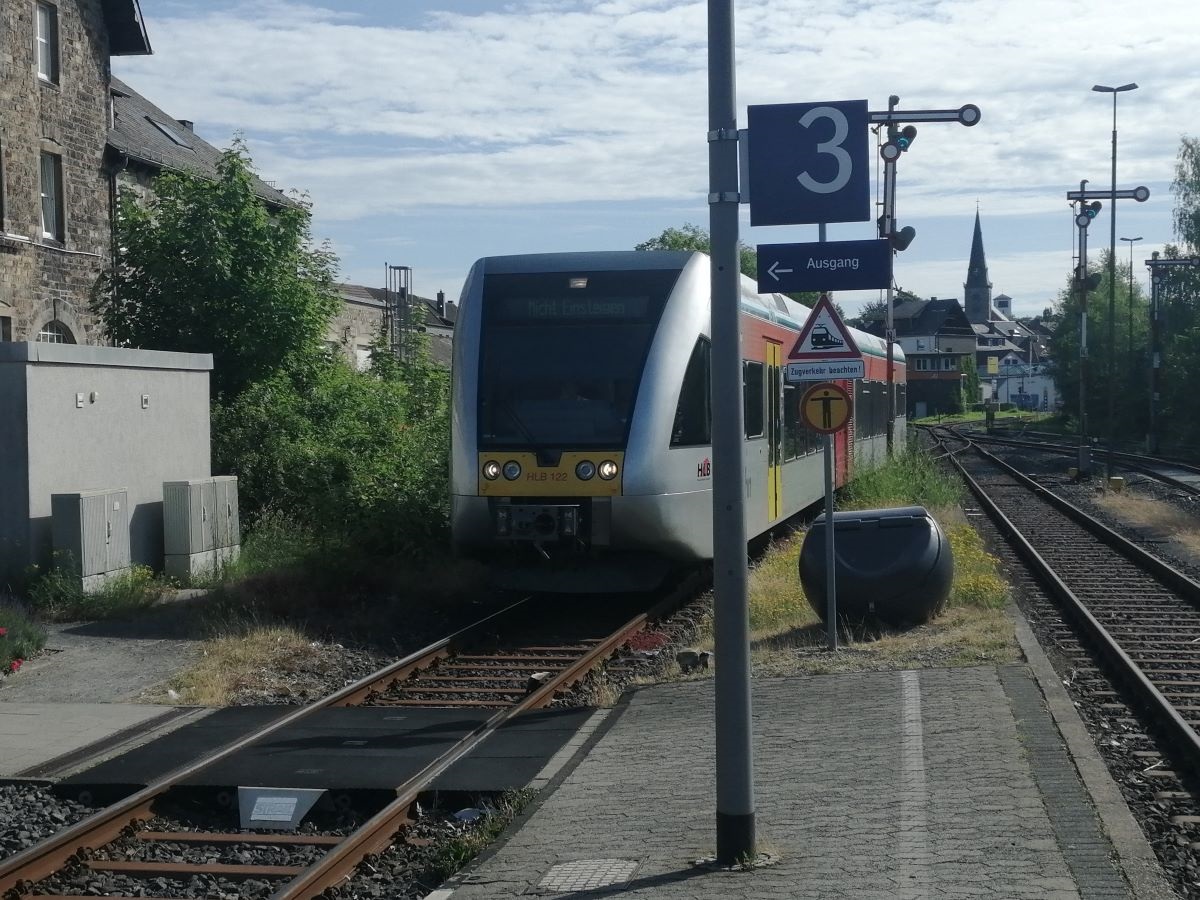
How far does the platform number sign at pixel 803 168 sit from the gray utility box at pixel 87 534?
9.36m

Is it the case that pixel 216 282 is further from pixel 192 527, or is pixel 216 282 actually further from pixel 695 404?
pixel 695 404

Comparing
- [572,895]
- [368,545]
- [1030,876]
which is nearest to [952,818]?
[1030,876]

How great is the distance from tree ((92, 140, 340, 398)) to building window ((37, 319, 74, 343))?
177 inches

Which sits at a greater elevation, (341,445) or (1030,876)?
(341,445)

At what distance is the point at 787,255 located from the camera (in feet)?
26.1

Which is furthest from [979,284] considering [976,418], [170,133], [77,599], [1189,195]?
[77,599]

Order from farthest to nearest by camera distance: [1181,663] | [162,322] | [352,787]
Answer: [162,322]
[1181,663]
[352,787]

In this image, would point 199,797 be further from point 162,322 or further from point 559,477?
point 162,322

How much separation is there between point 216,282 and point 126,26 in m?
9.61

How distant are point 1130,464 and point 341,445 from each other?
30.4 metres

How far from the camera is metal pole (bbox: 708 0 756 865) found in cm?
616

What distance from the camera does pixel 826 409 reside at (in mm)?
11453

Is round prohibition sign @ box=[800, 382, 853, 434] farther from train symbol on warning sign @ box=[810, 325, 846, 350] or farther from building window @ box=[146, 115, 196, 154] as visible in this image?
building window @ box=[146, 115, 196, 154]

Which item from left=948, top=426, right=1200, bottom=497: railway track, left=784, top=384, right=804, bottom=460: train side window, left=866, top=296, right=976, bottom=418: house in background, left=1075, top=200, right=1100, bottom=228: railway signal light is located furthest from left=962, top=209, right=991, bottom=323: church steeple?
left=784, top=384, right=804, bottom=460: train side window
